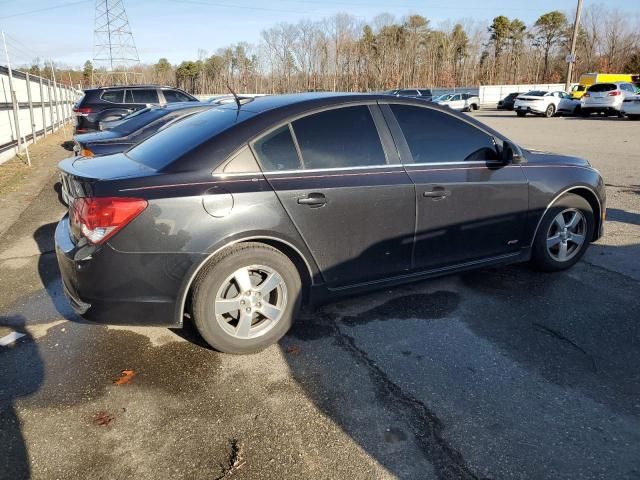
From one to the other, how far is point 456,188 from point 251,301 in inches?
71.8

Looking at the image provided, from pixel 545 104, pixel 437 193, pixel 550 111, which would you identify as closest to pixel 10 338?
pixel 437 193

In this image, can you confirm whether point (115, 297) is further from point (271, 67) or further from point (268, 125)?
Result: point (271, 67)

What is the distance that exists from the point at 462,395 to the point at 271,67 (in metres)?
63.3

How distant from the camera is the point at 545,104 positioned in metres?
29.6

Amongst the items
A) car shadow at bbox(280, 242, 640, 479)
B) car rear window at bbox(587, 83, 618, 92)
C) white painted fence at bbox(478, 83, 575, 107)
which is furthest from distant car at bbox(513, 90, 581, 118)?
car shadow at bbox(280, 242, 640, 479)

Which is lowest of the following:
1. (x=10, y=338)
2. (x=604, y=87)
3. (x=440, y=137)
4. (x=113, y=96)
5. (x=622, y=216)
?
(x=10, y=338)

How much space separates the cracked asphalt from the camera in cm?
236

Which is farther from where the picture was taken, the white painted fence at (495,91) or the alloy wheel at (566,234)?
the white painted fence at (495,91)

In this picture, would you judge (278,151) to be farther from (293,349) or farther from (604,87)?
(604,87)

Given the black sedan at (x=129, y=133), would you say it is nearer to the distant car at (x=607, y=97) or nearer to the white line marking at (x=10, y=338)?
the white line marking at (x=10, y=338)

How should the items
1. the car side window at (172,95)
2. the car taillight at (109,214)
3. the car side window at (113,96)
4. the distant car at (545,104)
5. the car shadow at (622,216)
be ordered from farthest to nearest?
1. the distant car at (545,104)
2. the car side window at (172,95)
3. the car side window at (113,96)
4. the car shadow at (622,216)
5. the car taillight at (109,214)

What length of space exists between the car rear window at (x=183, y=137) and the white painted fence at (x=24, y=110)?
10311 mm

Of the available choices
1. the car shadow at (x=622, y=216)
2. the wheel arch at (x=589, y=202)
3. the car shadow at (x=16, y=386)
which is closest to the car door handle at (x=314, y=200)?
the car shadow at (x=16, y=386)

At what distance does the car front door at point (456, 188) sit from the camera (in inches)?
149
